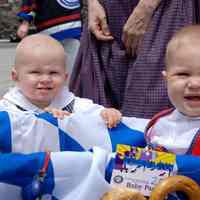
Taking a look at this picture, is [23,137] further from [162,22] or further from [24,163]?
[162,22]

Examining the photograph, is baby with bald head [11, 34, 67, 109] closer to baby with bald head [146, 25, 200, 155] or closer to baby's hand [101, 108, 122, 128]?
baby's hand [101, 108, 122, 128]

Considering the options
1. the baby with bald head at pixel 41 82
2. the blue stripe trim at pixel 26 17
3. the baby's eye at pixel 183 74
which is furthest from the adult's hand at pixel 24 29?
the baby's eye at pixel 183 74

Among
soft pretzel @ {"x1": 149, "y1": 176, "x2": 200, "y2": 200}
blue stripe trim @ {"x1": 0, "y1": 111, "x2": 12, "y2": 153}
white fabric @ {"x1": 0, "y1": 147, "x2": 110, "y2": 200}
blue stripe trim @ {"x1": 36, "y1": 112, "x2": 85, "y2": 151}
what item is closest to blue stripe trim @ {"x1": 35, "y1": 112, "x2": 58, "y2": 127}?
blue stripe trim @ {"x1": 36, "y1": 112, "x2": 85, "y2": 151}

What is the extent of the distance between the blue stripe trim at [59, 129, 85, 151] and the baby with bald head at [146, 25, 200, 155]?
277mm

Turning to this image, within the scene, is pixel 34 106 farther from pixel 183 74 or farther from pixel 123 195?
pixel 123 195

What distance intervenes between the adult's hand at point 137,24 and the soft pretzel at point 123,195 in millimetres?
1166

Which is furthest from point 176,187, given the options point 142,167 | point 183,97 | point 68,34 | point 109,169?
point 68,34

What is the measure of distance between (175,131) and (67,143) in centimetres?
40

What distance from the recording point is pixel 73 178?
6.51 feet

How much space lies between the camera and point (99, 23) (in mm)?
3066

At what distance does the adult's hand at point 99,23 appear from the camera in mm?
3037

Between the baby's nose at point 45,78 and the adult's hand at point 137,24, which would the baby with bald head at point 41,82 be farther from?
the adult's hand at point 137,24

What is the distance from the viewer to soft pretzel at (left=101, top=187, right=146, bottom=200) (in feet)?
6.03

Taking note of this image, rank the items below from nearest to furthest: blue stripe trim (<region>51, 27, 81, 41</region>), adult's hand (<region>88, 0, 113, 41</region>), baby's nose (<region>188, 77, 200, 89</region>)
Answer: baby's nose (<region>188, 77, 200, 89</region>)
adult's hand (<region>88, 0, 113, 41</region>)
blue stripe trim (<region>51, 27, 81, 41</region>)
